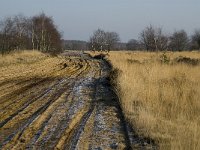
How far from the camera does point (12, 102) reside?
12383 millimetres

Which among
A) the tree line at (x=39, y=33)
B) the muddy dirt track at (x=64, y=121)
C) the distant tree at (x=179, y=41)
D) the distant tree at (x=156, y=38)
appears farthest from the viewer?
the distant tree at (x=179, y=41)

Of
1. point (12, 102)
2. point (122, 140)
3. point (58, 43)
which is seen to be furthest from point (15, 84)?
point (58, 43)

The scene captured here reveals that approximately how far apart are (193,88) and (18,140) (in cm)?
679

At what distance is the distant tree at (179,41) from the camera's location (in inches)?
4128

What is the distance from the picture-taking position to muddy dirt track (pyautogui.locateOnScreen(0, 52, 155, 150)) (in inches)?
295

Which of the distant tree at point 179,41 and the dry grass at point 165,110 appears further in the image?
the distant tree at point 179,41

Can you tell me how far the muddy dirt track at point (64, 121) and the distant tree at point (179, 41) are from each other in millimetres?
90777

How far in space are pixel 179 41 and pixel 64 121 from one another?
102m

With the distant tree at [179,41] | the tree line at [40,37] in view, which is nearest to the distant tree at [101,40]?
the tree line at [40,37]

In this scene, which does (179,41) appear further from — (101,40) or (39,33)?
(39,33)

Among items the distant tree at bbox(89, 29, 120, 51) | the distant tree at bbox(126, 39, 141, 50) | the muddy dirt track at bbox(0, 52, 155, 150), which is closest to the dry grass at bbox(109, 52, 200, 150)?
the muddy dirt track at bbox(0, 52, 155, 150)

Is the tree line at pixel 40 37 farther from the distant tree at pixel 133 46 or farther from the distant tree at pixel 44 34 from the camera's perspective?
the distant tree at pixel 133 46

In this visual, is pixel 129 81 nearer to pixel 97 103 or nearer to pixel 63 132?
pixel 97 103

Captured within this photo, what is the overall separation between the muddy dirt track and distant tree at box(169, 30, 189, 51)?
3574 inches
